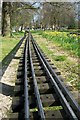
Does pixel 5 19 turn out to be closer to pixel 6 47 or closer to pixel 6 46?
pixel 6 46

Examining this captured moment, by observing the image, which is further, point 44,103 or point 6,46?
point 6,46

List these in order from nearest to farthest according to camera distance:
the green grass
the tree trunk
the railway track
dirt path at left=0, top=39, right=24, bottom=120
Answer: the railway track → dirt path at left=0, top=39, right=24, bottom=120 → the green grass → the tree trunk

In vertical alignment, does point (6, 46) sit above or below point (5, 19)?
below

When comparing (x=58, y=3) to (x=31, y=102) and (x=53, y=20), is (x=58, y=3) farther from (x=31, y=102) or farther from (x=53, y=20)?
(x=53, y=20)

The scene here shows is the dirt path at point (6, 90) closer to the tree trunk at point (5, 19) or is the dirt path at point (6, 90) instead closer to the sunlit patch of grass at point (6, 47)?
the sunlit patch of grass at point (6, 47)

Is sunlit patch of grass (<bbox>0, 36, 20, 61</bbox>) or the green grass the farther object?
the green grass

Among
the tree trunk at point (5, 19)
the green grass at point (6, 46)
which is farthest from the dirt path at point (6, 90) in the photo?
the tree trunk at point (5, 19)

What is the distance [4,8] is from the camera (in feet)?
119

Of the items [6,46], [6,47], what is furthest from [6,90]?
[6,46]

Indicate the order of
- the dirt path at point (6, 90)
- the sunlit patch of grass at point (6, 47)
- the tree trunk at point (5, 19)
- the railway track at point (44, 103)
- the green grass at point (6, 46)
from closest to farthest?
1. the railway track at point (44, 103)
2. the dirt path at point (6, 90)
3. the sunlit patch of grass at point (6, 47)
4. the green grass at point (6, 46)
5. the tree trunk at point (5, 19)

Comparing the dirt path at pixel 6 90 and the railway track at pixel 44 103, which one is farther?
the dirt path at pixel 6 90

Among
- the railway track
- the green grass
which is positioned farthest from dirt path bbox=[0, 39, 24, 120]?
the green grass

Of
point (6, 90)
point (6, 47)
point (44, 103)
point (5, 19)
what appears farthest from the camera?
point (5, 19)

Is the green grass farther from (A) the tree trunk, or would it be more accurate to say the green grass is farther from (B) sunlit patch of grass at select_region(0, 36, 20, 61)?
(A) the tree trunk
